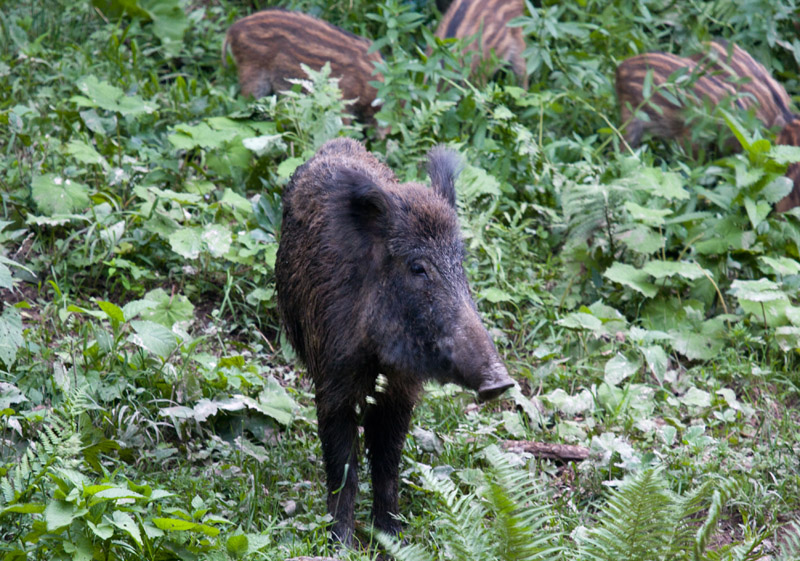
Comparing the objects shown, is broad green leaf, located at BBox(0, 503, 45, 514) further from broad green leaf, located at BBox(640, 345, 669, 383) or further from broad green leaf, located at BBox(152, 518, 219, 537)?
broad green leaf, located at BBox(640, 345, 669, 383)

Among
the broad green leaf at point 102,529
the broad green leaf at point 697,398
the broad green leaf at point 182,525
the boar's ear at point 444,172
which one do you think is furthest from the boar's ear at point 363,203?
the broad green leaf at point 697,398

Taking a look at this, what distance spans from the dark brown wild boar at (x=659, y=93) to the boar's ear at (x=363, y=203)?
154 inches

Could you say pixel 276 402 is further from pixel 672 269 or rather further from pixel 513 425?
pixel 672 269

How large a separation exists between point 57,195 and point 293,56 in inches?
98.4

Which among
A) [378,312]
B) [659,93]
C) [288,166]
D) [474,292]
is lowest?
[474,292]

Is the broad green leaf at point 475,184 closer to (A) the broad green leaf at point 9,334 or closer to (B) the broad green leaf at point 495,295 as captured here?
(B) the broad green leaf at point 495,295

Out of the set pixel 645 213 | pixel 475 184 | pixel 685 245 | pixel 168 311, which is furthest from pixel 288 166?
pixel 685 245

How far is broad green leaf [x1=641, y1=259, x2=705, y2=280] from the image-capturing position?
4824mm

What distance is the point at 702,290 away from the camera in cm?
504

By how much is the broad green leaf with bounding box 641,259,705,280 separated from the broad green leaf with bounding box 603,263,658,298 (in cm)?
6

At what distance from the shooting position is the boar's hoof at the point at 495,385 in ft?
9.07

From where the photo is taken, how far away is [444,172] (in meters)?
3.50

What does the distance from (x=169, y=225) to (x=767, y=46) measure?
Answer: 525cm

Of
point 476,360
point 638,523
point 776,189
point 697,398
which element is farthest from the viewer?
point 776,189
